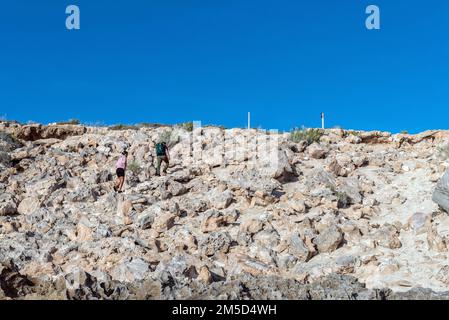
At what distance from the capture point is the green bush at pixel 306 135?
57.4 feet

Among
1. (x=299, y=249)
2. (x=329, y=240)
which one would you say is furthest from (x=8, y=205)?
(x=329, y=240)

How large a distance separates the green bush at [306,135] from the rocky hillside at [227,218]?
0.09 m

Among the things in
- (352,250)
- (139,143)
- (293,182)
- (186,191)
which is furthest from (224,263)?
(139,143)

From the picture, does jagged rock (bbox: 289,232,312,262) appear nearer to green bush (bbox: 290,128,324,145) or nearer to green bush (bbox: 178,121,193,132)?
green bush (bbox: 290,128,324,145)

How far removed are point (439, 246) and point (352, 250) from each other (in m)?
A: 1.77

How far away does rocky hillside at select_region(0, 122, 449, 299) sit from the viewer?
8.72 metres

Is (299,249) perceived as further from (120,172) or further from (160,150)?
(160,150)

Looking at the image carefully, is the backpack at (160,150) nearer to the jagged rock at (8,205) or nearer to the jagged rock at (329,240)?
the jagged rock at (8,205)

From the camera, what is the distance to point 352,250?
33.6 ft

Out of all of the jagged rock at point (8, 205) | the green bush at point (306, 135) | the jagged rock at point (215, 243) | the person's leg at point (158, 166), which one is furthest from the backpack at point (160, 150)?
the green bush at point (306, 135)

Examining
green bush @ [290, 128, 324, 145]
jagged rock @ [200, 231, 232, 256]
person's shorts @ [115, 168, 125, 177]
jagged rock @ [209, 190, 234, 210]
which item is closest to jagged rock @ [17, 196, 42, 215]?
person's shorts @ [115, 168, 125, 177]

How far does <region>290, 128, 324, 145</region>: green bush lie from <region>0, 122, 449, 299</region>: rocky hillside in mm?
92
